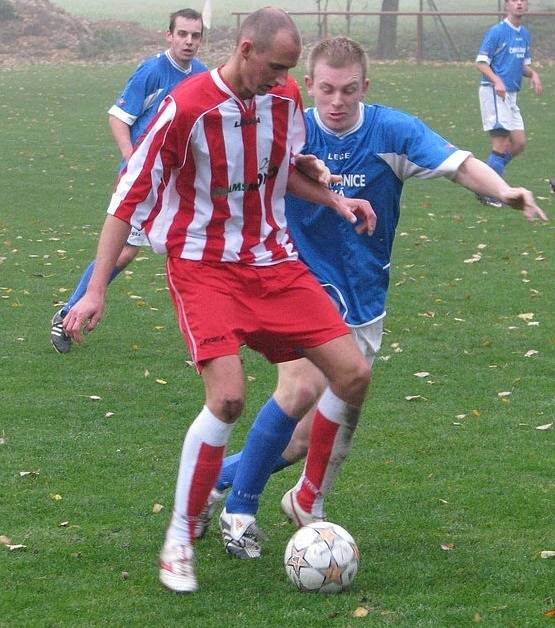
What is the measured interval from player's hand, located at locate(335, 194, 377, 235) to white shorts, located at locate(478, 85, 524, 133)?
31.7ft

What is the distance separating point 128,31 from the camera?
3831cm

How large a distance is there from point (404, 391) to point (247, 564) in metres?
2.58

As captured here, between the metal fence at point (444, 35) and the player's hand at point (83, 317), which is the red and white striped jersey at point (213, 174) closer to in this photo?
the player's hand at point (83, 317)

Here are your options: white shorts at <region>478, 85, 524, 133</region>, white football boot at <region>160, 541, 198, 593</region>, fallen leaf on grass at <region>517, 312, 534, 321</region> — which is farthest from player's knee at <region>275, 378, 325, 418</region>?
white shorts at <region>478, 85, 524, 133</region>

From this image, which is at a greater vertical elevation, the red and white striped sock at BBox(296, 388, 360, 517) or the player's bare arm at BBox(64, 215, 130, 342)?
the player's bare arm at BBox(64, 215, 130, 342)

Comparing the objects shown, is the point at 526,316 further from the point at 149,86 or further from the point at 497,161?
the point at 497,161

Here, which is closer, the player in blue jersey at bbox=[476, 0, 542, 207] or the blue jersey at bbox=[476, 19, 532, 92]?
the player in blue jersey at bbox=[476, 0, 542, 207]

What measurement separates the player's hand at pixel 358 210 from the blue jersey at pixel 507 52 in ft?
33.7

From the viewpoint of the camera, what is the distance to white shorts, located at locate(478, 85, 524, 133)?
45.6ft

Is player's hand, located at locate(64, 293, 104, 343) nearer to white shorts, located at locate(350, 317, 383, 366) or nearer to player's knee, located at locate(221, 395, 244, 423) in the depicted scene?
player's knee, located at locate(221, 395, 244, 423)

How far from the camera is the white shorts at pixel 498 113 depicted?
13.9 meters

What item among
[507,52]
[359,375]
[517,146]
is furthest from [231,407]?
[507,52]

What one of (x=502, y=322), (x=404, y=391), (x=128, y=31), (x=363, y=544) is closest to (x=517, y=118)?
(x=502, y=322)

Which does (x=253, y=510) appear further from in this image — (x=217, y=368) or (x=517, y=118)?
(x=517, y=118)
